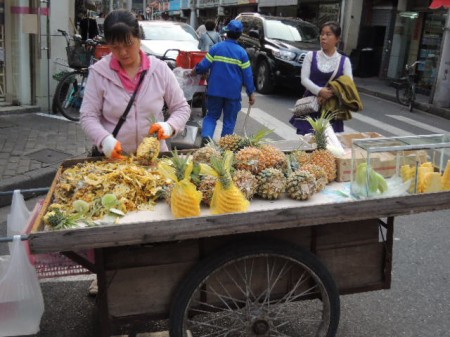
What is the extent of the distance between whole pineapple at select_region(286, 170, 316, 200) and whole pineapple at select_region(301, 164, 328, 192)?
11cm

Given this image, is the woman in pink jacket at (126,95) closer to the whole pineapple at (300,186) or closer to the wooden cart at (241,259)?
the wooden cart at (241,259)

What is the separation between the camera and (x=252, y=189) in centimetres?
254

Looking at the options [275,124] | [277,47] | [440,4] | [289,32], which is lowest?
[275,124]

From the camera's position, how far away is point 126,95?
2.95 m

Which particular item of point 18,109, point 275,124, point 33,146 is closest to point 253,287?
point 33,146

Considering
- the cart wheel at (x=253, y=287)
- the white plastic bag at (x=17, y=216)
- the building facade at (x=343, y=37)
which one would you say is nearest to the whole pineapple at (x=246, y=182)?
the cart wheel at (x=253, y=287)

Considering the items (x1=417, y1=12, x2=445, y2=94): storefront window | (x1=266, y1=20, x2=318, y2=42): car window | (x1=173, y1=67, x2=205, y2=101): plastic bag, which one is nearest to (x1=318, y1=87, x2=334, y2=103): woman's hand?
(x1=173, y1=67, x2=205, y2=101): plastic bag

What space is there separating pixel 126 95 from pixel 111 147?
0.36 meters

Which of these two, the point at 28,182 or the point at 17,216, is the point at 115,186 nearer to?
the point at 17,216

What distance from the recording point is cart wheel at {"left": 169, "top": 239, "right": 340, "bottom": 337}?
7.61 feet

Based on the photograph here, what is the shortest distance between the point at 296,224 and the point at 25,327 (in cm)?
142

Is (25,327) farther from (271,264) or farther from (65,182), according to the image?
(271,264)

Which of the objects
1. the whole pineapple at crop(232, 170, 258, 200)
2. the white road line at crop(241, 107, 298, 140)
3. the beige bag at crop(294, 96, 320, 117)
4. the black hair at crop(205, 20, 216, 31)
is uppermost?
the black hair at crop(205, 20, 216, 31)

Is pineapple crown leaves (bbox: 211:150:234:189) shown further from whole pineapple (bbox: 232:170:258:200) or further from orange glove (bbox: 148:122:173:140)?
orange glove (bbox: 148:122:173:140)
